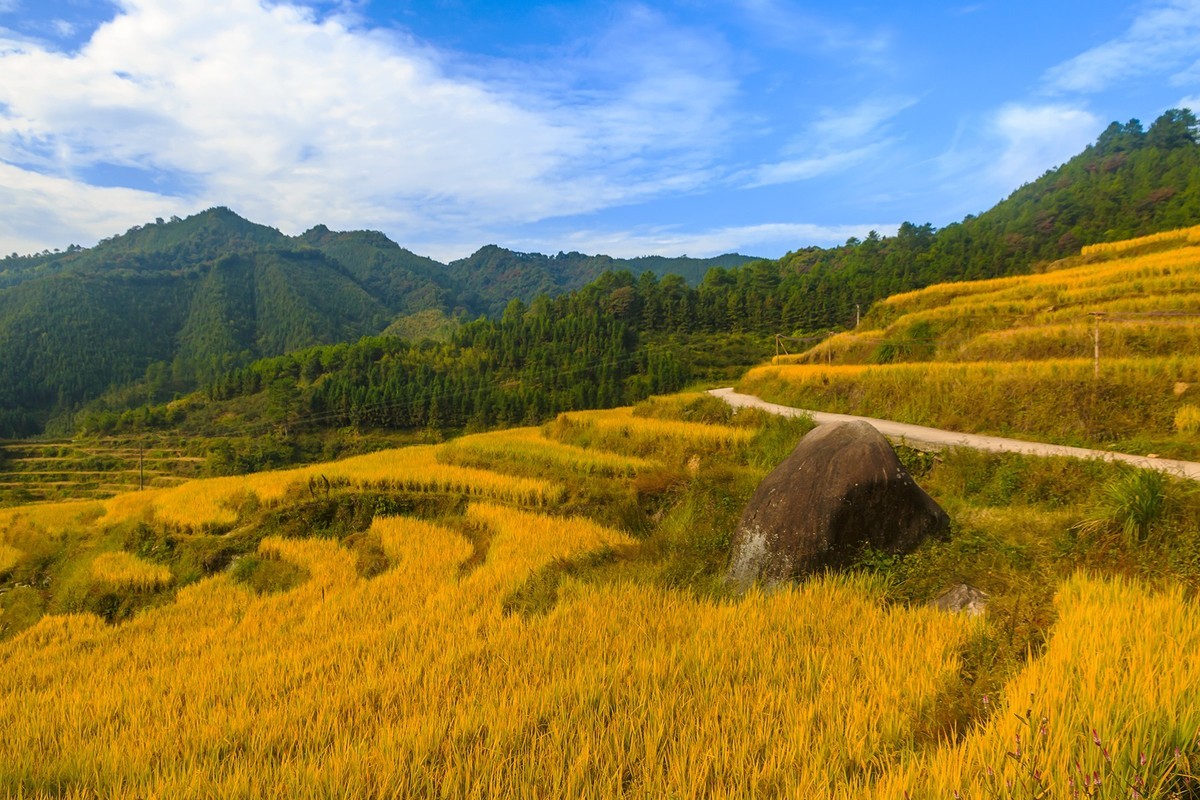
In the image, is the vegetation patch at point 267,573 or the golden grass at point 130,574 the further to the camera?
the golden grass at point 130,574

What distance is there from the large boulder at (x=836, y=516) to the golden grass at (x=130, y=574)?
9.56m

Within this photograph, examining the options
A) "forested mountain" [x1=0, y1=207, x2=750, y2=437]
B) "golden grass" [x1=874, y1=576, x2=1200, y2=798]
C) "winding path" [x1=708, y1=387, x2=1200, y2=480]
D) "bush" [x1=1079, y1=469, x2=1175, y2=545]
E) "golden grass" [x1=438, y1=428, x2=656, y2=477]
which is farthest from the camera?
"forested mountain" [x1=0, y1=207, x2=750, y2=437]

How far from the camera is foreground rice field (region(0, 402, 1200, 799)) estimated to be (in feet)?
8.42

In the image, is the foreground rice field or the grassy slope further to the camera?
the grassy slope

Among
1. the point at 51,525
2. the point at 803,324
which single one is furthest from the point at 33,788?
the point at 803,324

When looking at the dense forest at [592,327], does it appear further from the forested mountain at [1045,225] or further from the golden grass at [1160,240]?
the golden grass at [1160,240]

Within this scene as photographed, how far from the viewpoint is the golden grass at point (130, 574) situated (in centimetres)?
907

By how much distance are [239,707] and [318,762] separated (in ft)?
4.19

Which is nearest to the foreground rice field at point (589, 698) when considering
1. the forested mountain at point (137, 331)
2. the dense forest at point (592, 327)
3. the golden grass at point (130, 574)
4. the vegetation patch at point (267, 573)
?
the vegetation patch at point (267, 573)

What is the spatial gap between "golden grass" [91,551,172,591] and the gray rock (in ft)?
37.5

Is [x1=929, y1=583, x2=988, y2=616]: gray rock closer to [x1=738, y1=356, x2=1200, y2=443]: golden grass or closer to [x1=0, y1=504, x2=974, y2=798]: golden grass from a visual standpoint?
[x1=0, y1=504, x2=974, y2=798]: golden grass

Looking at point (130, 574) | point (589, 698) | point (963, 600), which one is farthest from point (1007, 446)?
point (130, 574)

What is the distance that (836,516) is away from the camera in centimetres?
605

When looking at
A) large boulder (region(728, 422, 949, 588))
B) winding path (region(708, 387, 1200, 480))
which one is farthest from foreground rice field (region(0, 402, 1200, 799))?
winding path (region(708, 387, 1200, 480))
